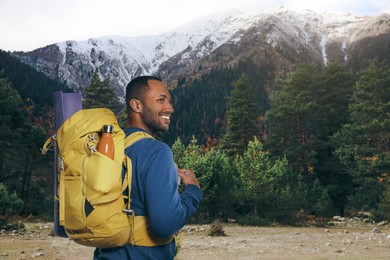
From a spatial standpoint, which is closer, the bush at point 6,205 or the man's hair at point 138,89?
the man's hair at point 138,89

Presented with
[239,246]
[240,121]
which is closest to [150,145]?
[239,246]

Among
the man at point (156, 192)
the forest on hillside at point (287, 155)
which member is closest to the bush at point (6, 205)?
the forest on hillside at point (287, 155)

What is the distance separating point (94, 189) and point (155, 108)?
630mm

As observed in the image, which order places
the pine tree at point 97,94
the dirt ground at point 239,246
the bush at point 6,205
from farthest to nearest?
1. the pine tree at point 97,94
2. the bush at point 6,205
3. the dirt ground at point 239,246

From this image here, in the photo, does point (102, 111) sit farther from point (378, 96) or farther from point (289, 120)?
point (289, 120)

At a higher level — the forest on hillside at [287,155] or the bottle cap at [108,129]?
the bottle cap at [108,129]

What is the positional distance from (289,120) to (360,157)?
848cm

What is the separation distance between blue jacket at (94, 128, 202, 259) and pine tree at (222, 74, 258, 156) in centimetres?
3800

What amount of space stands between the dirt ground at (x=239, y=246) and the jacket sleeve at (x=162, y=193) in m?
10.4

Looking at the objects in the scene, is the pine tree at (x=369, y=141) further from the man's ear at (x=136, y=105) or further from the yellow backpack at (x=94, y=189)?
the yellow backpack at (x=94, y=189)

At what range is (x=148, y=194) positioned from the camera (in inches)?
91.6

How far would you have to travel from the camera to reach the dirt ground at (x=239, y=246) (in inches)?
506

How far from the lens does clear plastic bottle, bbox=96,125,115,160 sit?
226cm

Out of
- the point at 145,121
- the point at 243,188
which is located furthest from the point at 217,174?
the point at 145,121
